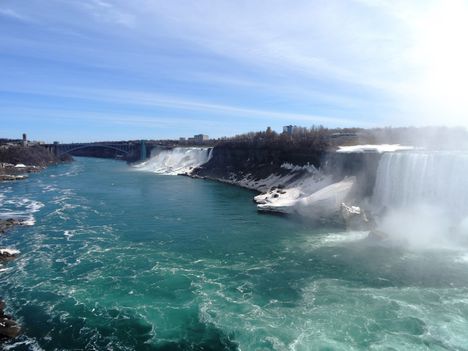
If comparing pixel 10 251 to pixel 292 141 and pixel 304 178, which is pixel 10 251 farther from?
pixel 292 141

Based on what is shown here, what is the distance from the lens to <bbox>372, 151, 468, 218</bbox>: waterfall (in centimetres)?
2583

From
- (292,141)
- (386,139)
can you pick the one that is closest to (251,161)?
(292,141)

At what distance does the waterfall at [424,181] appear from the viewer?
25.8 m

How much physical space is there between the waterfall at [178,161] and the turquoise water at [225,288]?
44610mm

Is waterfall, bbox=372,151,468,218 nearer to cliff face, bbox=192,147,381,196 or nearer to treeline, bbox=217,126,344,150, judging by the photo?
cliff face, bbox=192,147,381,196

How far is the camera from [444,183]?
2664cm

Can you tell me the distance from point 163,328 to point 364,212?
1996cm

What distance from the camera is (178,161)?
80.4 m

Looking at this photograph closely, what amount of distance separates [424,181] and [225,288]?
18.4m

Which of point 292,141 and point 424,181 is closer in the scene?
point 424,181

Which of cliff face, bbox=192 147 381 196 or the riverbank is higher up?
cliff face, bbox=192 147 381 196

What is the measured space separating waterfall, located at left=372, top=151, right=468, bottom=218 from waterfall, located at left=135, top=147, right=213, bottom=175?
4223 cm

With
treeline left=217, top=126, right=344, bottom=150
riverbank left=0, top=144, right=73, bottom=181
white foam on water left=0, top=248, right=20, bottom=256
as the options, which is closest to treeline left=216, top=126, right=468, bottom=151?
treeline left=217, top=126, right=344, bottom=150

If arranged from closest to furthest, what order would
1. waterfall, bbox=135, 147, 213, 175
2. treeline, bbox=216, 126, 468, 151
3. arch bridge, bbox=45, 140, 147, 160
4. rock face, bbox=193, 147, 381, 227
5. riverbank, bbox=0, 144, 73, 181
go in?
rock face, bbox=193, 147, 381, 227, treeline, bbox=216, 126, 468, 151, riverbank, bbox=0, 144, 73, 181, waterfall, bbox=135, 147, 213, 175, arch bridge, bbox=45, 140, 147, 160
